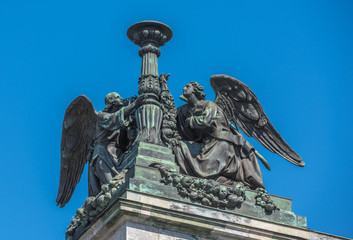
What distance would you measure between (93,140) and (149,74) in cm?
217

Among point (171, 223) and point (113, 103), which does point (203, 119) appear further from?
point (171, 223)

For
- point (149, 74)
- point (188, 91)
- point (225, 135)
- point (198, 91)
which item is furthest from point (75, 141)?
point (225, 135)

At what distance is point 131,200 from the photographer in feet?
96.8

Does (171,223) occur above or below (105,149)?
below

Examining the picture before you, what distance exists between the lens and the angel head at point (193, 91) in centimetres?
3266

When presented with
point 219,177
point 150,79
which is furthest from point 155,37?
point 219,177

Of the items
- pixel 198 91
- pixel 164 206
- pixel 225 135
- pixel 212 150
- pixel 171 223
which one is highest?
pixel 198 91

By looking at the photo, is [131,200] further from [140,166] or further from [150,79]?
[150,79]

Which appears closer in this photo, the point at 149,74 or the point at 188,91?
the point at 188,91

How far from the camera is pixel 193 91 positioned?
3272 centimetres

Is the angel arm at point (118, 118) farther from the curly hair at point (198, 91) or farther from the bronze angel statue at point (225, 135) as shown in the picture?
the curly hair at point (198, 91)

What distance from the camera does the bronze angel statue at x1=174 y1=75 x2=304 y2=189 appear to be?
105 ft

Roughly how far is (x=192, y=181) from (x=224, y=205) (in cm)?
93

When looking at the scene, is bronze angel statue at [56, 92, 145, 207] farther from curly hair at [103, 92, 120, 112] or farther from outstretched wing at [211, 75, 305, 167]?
outstretched wing at [211, 75, 305, 167]
